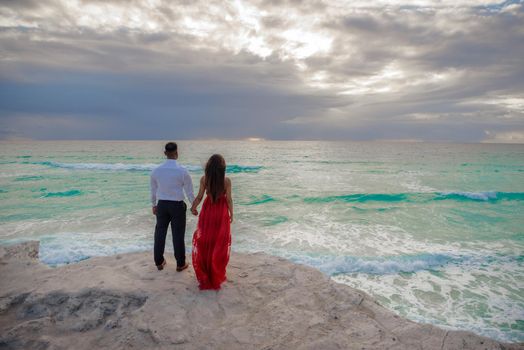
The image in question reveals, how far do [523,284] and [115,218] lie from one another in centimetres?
1315

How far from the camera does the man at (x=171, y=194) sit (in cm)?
468

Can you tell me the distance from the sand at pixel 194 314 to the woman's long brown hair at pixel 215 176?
148cm

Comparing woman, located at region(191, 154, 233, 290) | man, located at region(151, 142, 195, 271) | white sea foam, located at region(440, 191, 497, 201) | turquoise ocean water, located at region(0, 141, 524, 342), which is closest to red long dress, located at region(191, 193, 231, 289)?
woman, located at region(191, 154, 233, 290)

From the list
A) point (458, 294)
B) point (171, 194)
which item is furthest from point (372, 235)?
point (171, 194)

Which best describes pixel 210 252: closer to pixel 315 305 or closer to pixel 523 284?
pixel 315 305

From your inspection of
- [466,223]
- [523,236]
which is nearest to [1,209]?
[466,223]

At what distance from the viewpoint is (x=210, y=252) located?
453 centimetres

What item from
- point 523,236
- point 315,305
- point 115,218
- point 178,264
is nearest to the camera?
point 315,305

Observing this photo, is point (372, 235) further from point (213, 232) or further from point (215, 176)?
point (215, 176)

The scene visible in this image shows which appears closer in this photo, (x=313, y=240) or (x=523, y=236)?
(x=313, y=240)

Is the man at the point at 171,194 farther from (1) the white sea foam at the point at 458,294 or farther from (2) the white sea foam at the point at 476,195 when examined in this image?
(2) the white sea foam at the point at 476,195

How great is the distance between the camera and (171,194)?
15.5 feet

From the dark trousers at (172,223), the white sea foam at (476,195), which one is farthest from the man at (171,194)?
the white sea foam at (476,195)

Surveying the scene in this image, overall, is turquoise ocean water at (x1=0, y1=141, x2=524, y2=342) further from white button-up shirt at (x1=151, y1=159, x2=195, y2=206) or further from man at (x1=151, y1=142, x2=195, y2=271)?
white button-up shirt at (x1=151, y1=159, x2=195, y2=206)
